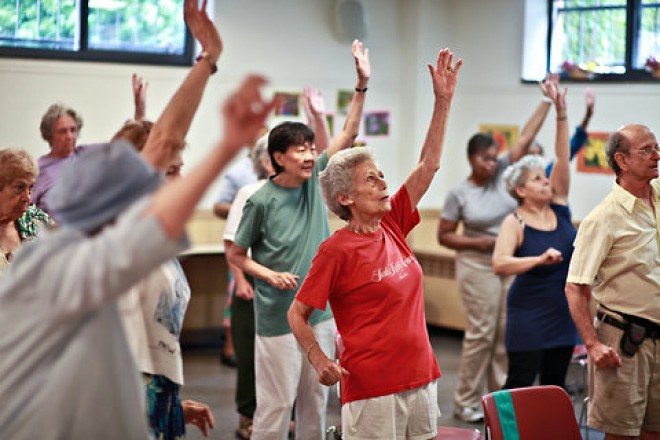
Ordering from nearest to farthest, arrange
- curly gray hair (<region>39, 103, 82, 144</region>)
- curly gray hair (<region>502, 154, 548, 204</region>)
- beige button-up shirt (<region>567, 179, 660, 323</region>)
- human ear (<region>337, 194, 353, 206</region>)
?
1. human ear (<region>337, 194, 353, 206</region>)
2. beige button-up shirt (<region>567, 179, 660, 323</region>)
3. curly gray hair (<region>502, 154, 548, 204</region>)
4. curly gray hair (<region>39, 103, 82, 144</region>)

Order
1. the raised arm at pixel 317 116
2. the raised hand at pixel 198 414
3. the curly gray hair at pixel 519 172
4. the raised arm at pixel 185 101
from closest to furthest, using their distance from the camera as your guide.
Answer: the raised arm at pixel 185 101 → the raised hand at pixel 198 414 → the raised arm at pixel 317 116 → the curly gray hair at pixel 519 172

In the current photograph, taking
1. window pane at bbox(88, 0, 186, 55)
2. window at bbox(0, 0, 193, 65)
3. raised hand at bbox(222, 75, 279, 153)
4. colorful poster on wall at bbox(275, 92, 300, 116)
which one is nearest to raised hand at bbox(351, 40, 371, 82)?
raised hand at bbox(222, 75, 279, 153)

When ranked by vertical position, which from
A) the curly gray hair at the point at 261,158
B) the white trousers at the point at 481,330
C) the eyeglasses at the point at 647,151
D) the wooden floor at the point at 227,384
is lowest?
the wooden floor at the point at 227,384

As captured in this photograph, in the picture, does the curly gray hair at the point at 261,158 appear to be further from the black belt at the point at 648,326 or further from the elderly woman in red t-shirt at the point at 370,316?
the black belt at the point at 648,326

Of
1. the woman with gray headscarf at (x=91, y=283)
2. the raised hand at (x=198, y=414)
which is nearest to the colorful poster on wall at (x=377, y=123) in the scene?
the raised hand at (x=198, y=414)

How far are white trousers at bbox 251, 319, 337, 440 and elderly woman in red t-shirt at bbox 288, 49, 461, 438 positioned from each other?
96 centimetres

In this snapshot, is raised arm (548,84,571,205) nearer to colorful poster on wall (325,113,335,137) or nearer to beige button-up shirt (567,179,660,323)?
beige button-up shirt (567,179,660,323)

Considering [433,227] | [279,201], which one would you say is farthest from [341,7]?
[279,201]

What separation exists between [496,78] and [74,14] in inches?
140

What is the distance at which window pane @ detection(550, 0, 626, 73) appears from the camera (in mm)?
8047

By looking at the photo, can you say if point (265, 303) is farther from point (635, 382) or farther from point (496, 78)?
point (496, 78)

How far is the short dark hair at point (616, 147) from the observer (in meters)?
3.98

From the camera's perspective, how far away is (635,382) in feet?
12.8

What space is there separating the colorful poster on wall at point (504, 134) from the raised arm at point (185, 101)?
6.11 m
